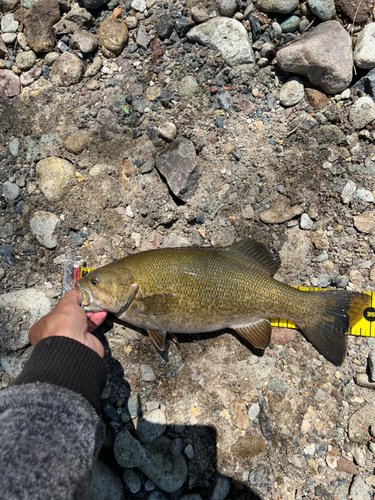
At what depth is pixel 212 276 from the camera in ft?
11.4

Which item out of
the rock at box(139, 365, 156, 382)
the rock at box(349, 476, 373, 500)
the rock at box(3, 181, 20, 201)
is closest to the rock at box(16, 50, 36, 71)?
the rock at box(3, 181, 20, 201)

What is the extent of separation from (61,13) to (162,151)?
222cm

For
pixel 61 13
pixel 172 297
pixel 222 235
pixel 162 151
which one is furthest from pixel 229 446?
pixel 61 13

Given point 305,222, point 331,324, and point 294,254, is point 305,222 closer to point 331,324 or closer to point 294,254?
point 294,254

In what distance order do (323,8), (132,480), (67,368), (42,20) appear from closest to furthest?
(67,368) → (132,480) → (323,8) → (42,20)

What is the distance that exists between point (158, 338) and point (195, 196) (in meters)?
1.67

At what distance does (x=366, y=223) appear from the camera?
3867mm

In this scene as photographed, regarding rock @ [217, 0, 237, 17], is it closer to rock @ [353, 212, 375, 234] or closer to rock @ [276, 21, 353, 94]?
rock @ [276, 21, 353, 94]

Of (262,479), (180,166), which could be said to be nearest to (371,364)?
(262,479)

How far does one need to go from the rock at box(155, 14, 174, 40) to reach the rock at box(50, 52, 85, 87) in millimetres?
1034

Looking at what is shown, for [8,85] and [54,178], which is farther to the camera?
[8,85]

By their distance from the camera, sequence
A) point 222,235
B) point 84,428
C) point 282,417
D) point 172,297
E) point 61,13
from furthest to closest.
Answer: point 61,13 < point 222,235 < point 282,417 < point 172,297 < point 84,428

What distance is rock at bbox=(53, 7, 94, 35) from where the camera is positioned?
13.4ft

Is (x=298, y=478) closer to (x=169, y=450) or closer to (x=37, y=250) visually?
(x=169, y=450)
